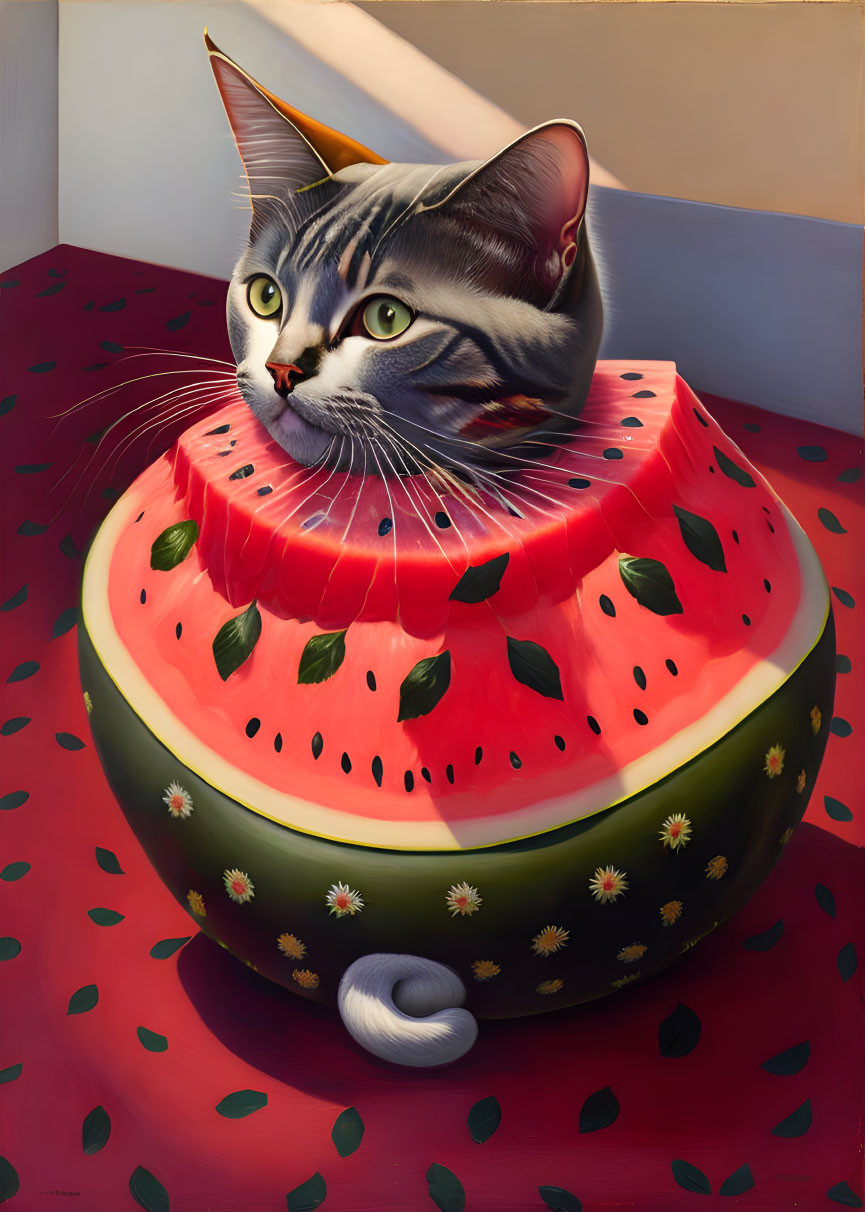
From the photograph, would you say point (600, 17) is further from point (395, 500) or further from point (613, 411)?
point (395, 500)

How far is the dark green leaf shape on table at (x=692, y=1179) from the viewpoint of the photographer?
88cm

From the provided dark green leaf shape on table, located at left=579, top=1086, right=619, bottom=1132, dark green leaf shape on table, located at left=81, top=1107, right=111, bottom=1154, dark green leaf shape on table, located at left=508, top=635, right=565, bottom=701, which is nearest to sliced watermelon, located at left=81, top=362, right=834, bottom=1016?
dark green leaf shape on table, located at left=508, top=635, right=565, bottom=701

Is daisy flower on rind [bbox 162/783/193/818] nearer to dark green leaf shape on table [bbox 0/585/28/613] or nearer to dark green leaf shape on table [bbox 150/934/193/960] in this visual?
dark green leaf shape on table [bbox 150/934/193/960]

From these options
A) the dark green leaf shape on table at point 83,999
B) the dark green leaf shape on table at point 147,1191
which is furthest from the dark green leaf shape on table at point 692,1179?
the dark green leaf shape on table at point 83,999

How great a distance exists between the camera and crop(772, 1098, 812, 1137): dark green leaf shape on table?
901 mm

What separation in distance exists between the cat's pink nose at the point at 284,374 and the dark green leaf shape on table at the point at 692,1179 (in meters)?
0.75

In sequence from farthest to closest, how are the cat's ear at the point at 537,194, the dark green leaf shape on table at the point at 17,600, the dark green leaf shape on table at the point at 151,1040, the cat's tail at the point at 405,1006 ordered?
the dark green leaf shape on table at the point at 17,600 → the dark green leaf shape on table at the point at 151,1040 → the cat's tail at the point at 405,1006 → the cat's ear at the point at 537,194

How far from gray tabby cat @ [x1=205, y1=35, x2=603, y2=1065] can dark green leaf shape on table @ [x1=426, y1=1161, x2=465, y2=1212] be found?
0.11 m

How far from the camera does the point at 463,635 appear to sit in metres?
0.81

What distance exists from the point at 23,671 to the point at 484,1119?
2.15ft

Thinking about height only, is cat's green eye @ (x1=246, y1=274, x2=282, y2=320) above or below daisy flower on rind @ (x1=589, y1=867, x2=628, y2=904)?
above

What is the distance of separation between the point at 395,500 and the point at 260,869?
13.0 inches

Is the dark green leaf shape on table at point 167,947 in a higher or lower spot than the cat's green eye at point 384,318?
lower

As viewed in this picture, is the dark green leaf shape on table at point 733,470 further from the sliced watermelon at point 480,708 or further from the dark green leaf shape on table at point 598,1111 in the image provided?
the dark green leaf shape on table at point 598,1111
